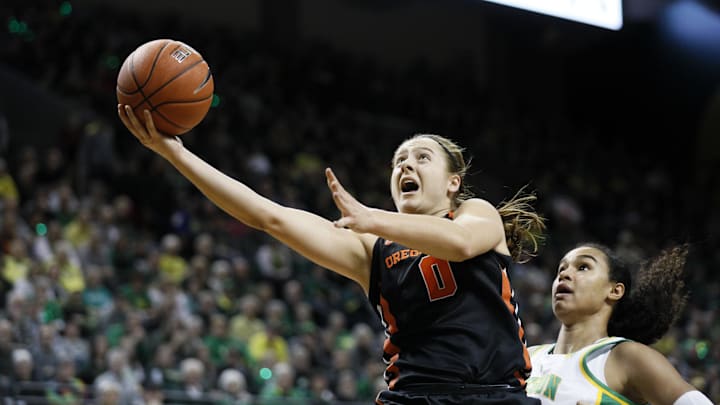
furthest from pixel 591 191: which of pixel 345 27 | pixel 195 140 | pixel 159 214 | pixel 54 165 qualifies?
pixel 54 165

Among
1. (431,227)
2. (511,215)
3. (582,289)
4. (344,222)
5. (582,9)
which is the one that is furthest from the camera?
(582,9)

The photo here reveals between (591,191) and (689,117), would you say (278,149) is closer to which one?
(591,191)

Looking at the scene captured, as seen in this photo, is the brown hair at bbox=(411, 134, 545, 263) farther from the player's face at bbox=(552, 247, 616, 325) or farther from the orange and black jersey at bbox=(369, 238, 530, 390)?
the player's face at bbox=(552, 247, 616, 325)

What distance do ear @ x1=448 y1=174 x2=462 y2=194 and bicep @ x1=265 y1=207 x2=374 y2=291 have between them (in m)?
0.29

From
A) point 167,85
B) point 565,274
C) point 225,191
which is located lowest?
point 565,274

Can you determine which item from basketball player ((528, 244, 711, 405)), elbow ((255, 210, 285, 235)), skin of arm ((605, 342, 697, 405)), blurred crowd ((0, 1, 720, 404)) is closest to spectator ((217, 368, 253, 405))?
blurred crowd ((0, 1, 720, 404))

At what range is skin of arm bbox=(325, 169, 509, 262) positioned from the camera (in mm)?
2299

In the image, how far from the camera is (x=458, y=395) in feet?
8.27

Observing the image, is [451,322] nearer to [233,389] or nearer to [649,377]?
[649,377]

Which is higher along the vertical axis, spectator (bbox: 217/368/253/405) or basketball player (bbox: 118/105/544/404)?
basketball player (bbox: 118/105/544/404)

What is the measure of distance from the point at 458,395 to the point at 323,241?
57 cm

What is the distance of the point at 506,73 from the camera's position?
63.5 ft

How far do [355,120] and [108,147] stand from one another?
18.2 ft

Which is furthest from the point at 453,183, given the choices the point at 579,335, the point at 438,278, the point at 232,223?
the point at 232,223
